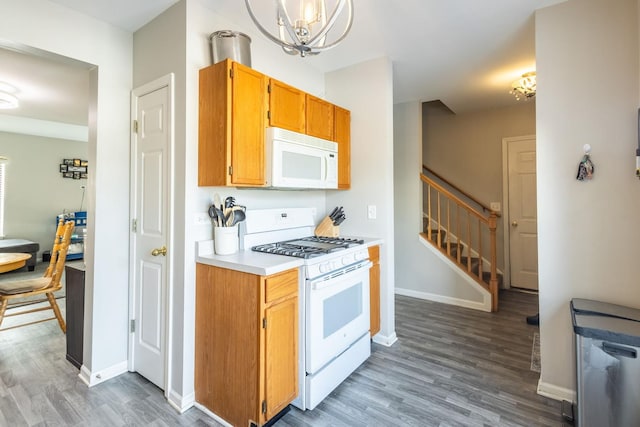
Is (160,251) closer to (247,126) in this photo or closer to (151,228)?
(151,228)

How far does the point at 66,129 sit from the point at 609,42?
755cm

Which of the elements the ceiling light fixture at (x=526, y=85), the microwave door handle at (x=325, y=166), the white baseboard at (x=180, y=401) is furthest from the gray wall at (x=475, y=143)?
the white baseboard at (x=180, y=401)

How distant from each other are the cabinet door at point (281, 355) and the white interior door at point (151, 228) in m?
0.83

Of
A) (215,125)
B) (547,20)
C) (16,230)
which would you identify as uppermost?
(547,20)

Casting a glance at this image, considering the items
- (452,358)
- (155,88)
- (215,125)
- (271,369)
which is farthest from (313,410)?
(155,88)

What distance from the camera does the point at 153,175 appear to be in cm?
219

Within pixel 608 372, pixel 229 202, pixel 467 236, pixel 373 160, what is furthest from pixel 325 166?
pixel 467 236

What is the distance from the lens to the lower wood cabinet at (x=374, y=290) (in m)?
2.69

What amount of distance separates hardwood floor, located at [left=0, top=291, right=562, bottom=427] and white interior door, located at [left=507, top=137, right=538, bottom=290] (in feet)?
5.80

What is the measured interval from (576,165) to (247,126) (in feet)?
6.91

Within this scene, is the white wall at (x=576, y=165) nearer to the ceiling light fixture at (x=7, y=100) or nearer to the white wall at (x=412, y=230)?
the white wall at (x=412, y=230)

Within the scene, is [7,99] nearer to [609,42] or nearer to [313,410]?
[313,410]

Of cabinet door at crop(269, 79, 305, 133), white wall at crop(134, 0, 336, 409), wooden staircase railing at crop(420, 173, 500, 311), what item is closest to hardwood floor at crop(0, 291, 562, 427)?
white wall at crop(134, 0, 336, 409)

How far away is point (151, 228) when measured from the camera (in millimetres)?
2195
